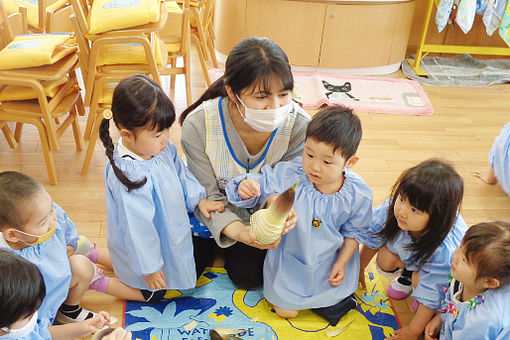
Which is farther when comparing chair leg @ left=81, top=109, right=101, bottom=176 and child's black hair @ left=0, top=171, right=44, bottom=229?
chair leg @ left=81, top=109, right=101, bottom=176

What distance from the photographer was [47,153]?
2225 millimetres

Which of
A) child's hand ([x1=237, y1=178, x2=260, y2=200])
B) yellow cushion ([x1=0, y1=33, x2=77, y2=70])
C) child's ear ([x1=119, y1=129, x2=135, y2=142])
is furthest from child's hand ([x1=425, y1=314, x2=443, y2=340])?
yellow cushion ([x1=0, y1=33, x2=77, y2=70])

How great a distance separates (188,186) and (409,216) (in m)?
0.73

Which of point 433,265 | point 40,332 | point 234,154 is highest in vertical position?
point 234,154

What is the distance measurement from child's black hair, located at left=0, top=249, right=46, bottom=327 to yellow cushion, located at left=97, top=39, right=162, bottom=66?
1.33 m

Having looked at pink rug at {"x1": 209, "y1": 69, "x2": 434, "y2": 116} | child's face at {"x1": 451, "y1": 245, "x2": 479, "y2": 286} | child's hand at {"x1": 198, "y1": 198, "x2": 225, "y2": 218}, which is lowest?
pink rug at {"x1": 209, "y1": 69, "x2": 434, "y2": 116}

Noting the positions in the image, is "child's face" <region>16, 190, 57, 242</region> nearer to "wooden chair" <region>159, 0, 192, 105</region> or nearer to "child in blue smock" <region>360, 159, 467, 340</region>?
"child in blue smock" <region>360, 159, 467, 340</region>

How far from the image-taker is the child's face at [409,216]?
1449mm

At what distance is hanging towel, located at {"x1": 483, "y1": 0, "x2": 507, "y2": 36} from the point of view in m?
3.31

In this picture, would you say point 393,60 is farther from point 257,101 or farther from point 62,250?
point 62,250

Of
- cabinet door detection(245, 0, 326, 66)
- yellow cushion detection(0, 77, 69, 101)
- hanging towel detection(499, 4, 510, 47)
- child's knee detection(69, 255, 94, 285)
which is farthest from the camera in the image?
cabinet door detection(245, 0, 326, 66)

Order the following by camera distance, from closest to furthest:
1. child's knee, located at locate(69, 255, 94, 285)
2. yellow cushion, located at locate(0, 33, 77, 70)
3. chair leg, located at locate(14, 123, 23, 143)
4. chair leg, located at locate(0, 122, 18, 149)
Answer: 1. child's knee, located at locate(69, 255, 94, 285)
2. yellow cushion, located at locate(0, 33, 77, 70)
3. chair leg, located at locate(0, 122, 18, 149)
4. chair leg, located at locate(14, 123, 23, 143)

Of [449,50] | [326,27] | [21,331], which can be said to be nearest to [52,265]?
[21,331]

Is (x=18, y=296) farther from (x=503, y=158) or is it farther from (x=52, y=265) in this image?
(x=503, y=158)
